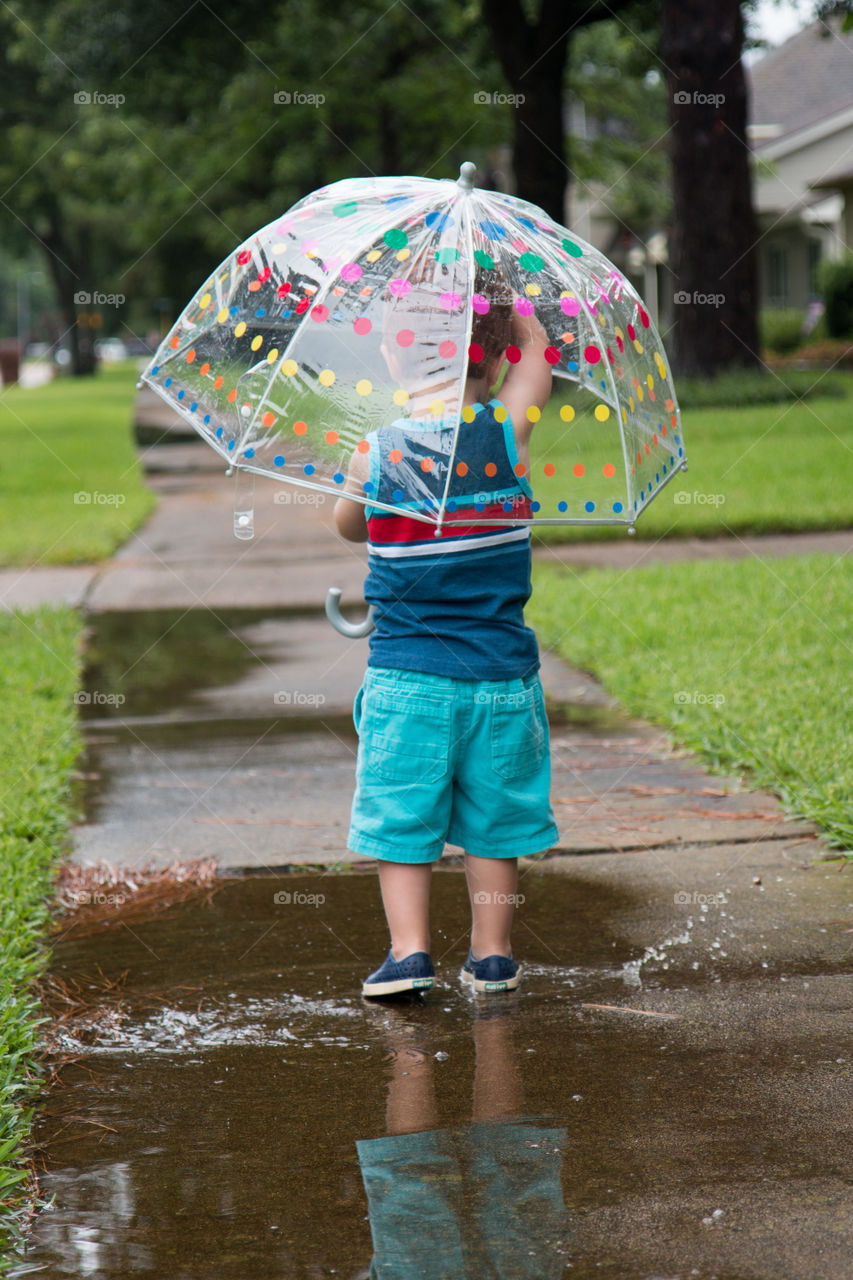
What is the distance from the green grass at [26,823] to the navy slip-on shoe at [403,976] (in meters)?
0.73

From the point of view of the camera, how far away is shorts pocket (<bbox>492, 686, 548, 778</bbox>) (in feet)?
10.3

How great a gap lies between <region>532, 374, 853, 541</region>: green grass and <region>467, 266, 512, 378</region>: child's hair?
509cm

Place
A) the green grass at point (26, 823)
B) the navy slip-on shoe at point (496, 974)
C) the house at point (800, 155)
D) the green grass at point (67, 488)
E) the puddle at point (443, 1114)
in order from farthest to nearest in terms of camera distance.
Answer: the house at point (800, 155) < the green grass at point (67, 488) < the navy slip-on shoe at point (496, 974) < the green grass at point (26, 823) < the puddle at point (443, 1114)

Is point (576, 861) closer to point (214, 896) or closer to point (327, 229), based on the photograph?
point (214, 896)

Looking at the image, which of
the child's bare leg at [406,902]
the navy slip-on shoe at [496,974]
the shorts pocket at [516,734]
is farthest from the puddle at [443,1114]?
the shorts pocket at [516,734]

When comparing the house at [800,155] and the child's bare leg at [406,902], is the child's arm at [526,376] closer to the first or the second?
the child's bare leg at [406,902]

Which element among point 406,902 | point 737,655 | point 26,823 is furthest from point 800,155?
point 406,902

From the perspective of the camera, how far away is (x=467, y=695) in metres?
3.12

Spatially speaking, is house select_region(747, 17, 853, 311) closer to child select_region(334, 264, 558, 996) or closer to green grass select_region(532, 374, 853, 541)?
green grass select_region(532, 374, 853, 541)

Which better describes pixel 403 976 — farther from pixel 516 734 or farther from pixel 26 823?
pixel 26 823

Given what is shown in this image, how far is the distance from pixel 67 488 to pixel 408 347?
11.2 meters

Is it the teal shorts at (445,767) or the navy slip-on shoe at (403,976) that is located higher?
the teal shorts at (445,767)

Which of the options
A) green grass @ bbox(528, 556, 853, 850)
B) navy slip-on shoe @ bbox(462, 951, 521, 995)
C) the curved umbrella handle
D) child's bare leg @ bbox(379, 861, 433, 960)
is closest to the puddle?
navy slip-on shoe @ bbox(462, 951, 521, 995)

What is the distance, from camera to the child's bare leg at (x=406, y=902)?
10.4 ft
